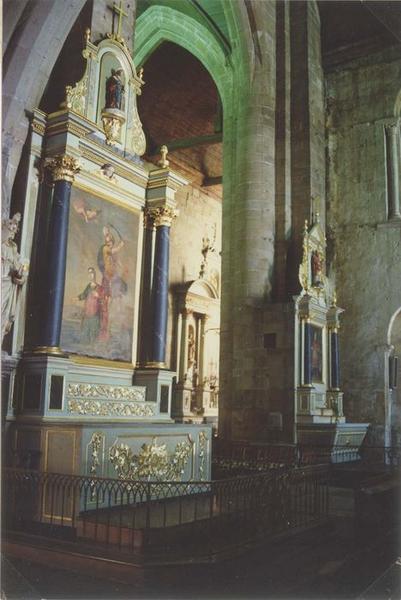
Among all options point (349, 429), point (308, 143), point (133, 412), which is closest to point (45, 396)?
point (133, 412)

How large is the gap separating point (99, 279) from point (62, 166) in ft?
5.42

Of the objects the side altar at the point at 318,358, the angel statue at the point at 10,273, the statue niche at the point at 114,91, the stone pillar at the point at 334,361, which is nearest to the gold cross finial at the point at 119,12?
the statue niche at the point at 114,91

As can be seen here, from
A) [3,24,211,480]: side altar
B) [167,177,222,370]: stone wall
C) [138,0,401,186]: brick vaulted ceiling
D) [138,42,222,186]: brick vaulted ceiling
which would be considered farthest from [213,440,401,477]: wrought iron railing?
[138,42,222,186]: brick vaulted ceiling

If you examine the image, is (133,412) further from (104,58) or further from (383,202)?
(383,202)

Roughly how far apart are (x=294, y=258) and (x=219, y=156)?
8.47 metres

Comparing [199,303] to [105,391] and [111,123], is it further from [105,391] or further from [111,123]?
[105,391]

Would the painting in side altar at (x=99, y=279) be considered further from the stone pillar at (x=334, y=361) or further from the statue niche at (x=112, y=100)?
the stone pillar at (x=334, y=361)

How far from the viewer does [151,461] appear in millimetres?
7844

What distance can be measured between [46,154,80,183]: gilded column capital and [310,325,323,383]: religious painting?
7.18 metres

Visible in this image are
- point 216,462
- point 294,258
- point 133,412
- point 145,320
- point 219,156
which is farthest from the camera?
point 219,156

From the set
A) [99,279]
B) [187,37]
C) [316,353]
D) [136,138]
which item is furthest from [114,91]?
[187,37]

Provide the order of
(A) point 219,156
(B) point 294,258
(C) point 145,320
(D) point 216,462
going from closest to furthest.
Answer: (C) point 145,320
(D) point 216,462
(B) point 294,258
(A) point 219,156

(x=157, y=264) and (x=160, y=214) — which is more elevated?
(x=160, y=214)

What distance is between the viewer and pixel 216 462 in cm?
1040
